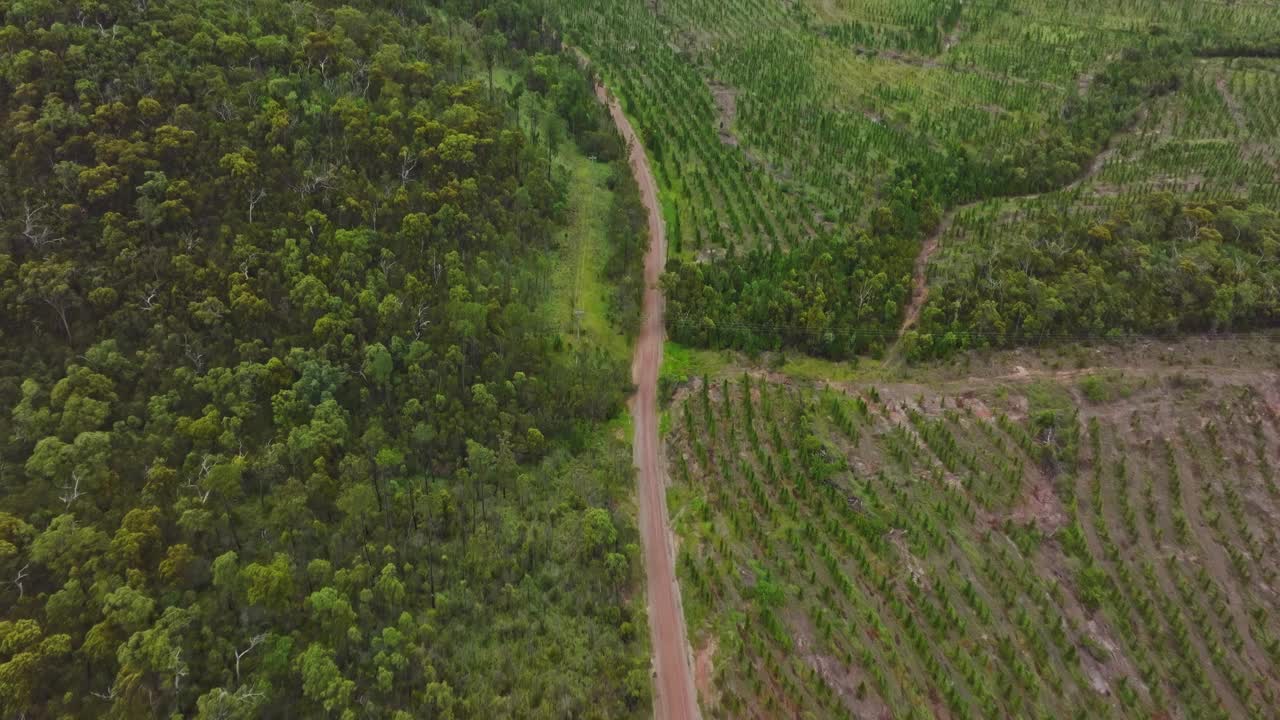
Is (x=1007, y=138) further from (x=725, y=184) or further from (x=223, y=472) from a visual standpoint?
(x=223, y=472)

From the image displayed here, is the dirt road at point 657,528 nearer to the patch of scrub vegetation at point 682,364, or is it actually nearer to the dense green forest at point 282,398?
the patch of scrub vegetation at point 682,364

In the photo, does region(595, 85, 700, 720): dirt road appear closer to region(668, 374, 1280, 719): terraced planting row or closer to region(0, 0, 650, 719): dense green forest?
region(668, 374, 1280, 719): terraced planting row

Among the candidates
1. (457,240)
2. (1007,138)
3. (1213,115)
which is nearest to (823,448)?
(457,240)

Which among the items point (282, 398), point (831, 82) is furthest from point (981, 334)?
point (831, 82)

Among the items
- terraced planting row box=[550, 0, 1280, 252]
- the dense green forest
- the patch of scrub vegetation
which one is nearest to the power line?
the patch of scrub vegetation

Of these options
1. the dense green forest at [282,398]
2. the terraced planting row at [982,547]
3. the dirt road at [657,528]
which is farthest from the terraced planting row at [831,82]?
the terraced planting row at [982,547]
